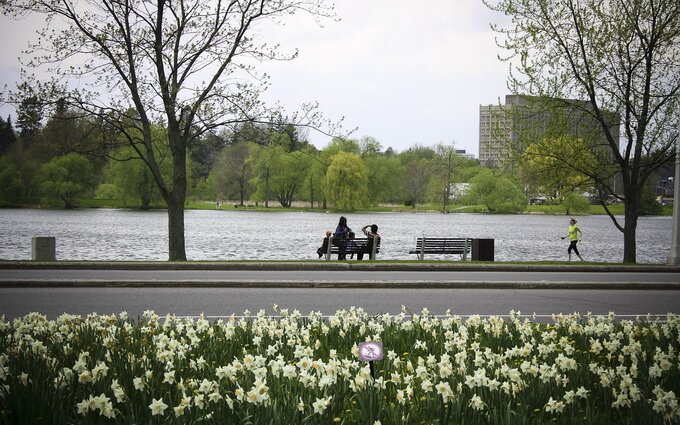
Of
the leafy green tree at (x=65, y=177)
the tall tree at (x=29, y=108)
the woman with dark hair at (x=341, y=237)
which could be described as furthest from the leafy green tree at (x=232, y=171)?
the tall tree at (x=29, y=108)

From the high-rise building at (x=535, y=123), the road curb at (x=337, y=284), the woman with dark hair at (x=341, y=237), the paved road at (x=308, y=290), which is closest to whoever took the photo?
the paved road at (x=308, y=290)

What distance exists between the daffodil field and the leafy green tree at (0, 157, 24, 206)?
62.9 metres

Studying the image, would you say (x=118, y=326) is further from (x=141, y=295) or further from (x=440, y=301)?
(x=440, y=301)

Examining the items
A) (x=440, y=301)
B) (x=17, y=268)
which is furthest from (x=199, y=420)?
(x=17, y=268)

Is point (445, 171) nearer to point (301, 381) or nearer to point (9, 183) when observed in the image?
point (9, 183)

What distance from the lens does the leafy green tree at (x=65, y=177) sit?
3061 inches

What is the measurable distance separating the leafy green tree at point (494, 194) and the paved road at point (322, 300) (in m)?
109

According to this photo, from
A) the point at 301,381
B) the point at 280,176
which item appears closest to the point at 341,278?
the point at 301,381

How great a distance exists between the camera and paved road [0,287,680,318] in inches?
461

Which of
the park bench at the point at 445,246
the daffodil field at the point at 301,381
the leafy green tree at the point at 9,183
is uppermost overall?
the leafy green tree at the point at 9,183

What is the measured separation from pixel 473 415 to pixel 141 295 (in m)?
10.0

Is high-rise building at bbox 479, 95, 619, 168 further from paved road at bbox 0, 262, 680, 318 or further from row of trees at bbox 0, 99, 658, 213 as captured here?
paved road at bbox 0, 262, 680, 318

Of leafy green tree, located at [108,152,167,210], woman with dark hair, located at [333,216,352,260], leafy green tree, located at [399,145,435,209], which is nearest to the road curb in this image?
woman with dark hair, located at [333,216,352,260]

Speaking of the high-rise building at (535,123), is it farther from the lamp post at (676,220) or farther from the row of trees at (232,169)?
the row of trees at (232,169)
